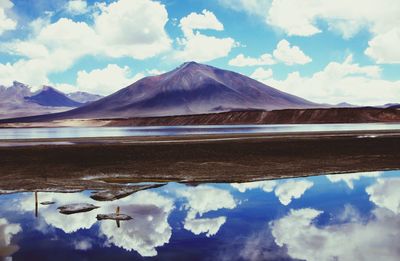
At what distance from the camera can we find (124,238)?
10.7 meters

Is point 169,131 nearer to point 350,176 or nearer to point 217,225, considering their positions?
point 350,176

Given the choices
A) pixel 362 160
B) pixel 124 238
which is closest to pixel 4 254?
pixel 124 238

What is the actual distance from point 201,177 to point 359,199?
327 inches

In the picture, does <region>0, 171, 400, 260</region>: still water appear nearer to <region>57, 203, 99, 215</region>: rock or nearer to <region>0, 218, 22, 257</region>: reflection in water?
<region>0, 218, 22, 257</region>: reflection in water

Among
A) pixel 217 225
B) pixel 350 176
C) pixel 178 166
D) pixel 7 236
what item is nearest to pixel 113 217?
pixel 7 236

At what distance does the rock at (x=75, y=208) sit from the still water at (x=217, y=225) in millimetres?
251

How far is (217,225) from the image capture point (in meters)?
12.0

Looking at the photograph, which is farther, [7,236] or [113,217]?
[113,217]

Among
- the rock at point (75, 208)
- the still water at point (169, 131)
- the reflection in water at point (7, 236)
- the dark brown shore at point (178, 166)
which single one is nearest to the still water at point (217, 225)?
the reflection in water at point (7, 236)

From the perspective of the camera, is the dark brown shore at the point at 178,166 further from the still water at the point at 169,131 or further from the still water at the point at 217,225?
the still water at the point at 169,131

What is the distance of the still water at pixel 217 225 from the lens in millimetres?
9523

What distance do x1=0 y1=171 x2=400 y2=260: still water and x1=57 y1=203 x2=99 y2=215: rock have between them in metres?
0.25

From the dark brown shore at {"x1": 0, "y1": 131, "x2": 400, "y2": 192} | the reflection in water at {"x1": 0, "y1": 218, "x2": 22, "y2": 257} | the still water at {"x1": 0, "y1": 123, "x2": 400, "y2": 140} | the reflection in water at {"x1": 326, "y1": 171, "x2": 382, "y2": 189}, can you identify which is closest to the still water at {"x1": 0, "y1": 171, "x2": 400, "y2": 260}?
the reflection in water at {"x1": 0, "y1": 218, "x2": 22, "y2": 257}

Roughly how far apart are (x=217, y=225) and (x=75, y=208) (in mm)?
5027
